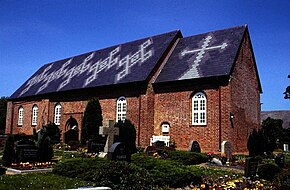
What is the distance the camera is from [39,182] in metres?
9.65

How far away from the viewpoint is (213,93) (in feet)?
72.1

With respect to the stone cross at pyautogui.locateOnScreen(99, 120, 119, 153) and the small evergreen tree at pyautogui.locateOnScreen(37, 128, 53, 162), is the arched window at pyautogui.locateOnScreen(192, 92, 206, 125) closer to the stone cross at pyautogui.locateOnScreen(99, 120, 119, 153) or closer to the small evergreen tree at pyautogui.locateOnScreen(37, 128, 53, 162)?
the stone cross at pyautogui.locateOnScreen(99, 120, 119, 153)

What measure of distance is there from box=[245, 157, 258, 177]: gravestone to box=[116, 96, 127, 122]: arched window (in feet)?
49.1

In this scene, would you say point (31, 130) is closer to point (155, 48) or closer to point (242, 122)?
point (155, 48)

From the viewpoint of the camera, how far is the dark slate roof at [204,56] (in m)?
22.5

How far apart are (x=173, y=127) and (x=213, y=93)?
3953mm

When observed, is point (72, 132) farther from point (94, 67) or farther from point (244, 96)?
point (244, 96)

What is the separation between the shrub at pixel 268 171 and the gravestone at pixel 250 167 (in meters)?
0.22

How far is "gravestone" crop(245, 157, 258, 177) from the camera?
1176 cm

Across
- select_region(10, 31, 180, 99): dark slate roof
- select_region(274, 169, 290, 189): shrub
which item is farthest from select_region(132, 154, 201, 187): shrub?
select_region(10, 31, 180, 99): dark slate roof

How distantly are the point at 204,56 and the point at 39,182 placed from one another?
1753 centimetres

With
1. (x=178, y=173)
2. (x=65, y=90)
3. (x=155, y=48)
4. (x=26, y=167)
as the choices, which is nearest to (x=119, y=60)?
(x=155, y=48)

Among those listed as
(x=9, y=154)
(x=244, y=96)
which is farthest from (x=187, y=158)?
(x=244, y=96)

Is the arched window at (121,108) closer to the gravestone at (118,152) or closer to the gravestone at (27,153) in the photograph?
the gravestone at (27,153)
